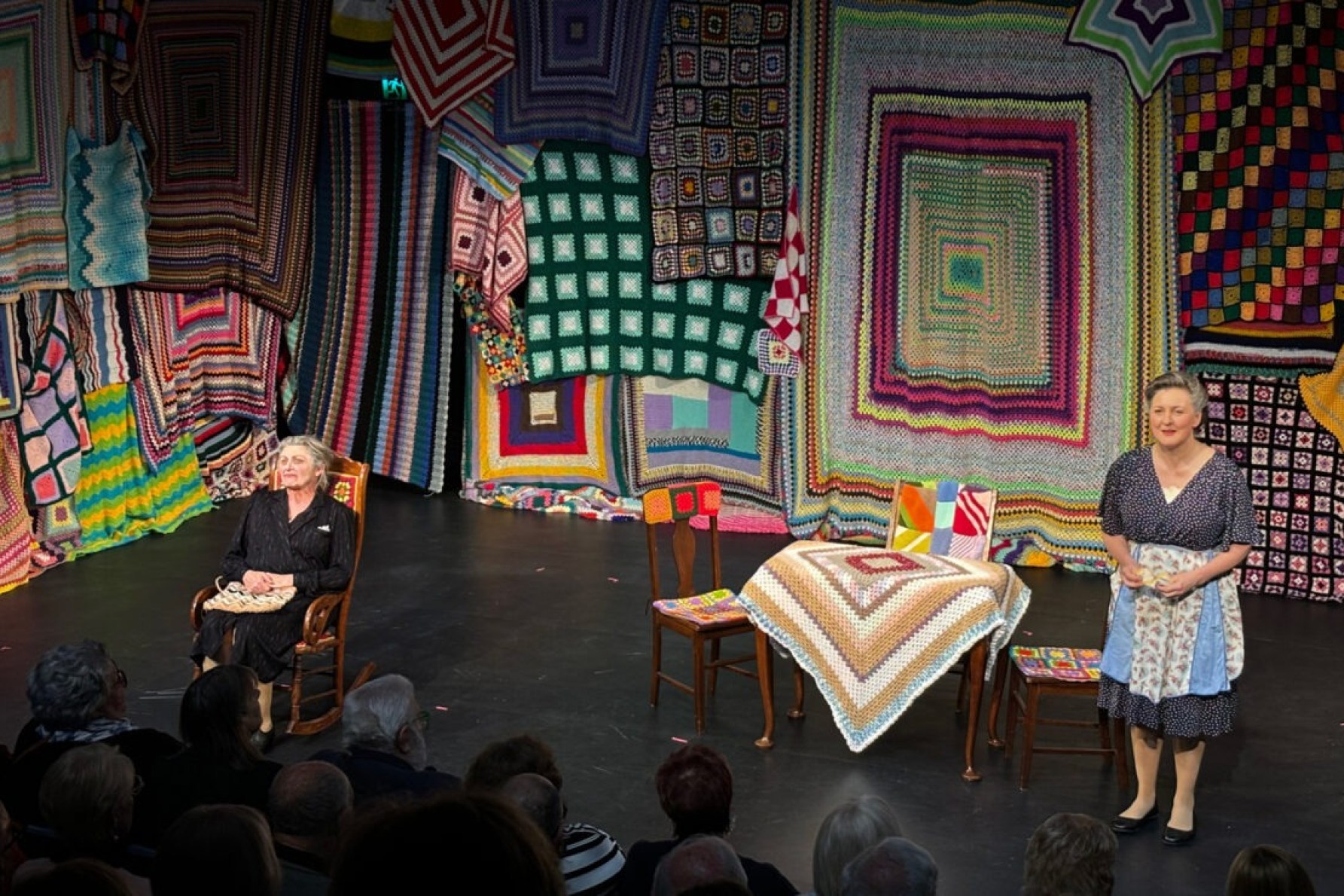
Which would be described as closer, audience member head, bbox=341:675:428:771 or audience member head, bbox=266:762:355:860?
audience member head, bbox=266:762:355:860

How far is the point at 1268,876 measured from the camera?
108 inches

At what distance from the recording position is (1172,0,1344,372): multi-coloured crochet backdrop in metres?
7.11

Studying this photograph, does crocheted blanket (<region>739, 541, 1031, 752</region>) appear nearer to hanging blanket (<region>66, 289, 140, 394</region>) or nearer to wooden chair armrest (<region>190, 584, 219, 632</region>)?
wooden chair armrest (<region>190, 584, 219, 632</region>)

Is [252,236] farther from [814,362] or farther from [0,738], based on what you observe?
[0,738]

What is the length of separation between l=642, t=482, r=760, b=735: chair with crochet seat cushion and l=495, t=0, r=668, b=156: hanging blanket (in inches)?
121

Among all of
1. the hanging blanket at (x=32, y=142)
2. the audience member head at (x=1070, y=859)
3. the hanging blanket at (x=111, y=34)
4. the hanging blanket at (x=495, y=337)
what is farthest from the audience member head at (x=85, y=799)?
the hanging blanket at (x=495, y=337)

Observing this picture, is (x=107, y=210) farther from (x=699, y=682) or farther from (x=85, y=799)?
(x=85, y=799)

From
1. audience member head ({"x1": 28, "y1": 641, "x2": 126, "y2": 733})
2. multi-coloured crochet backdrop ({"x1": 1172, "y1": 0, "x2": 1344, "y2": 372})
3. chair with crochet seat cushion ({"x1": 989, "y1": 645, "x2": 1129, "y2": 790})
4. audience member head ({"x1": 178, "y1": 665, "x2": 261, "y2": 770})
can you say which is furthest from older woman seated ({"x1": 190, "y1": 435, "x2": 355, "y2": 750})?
multi-coloured crochet backdrop ({"x1": 1172, "y1": 0, "x2": 1344, "y2": 372})

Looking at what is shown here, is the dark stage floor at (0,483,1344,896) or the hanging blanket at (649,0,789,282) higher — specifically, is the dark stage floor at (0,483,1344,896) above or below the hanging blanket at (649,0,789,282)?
below

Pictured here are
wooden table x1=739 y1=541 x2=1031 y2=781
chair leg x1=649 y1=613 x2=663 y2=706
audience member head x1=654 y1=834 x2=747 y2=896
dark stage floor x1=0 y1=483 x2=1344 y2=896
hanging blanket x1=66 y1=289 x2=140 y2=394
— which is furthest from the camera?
hanging blanket x1=66 y1=289 x2=140 y2=394

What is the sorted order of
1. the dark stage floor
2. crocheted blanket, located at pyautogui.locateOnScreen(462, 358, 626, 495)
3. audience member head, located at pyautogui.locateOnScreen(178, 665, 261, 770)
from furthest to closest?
crocheted blanket, located at pyautogui.locateOnScreen(462, 358, 626, 495) < the dark stage floor < audience member head, located at pyautogui.locateOnScreen(178, 665, 261, 770)

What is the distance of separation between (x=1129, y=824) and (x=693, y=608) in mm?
1670

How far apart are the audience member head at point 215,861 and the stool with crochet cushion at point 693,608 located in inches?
122

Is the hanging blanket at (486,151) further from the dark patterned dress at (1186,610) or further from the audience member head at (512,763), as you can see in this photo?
the audience member head at (512,763)
